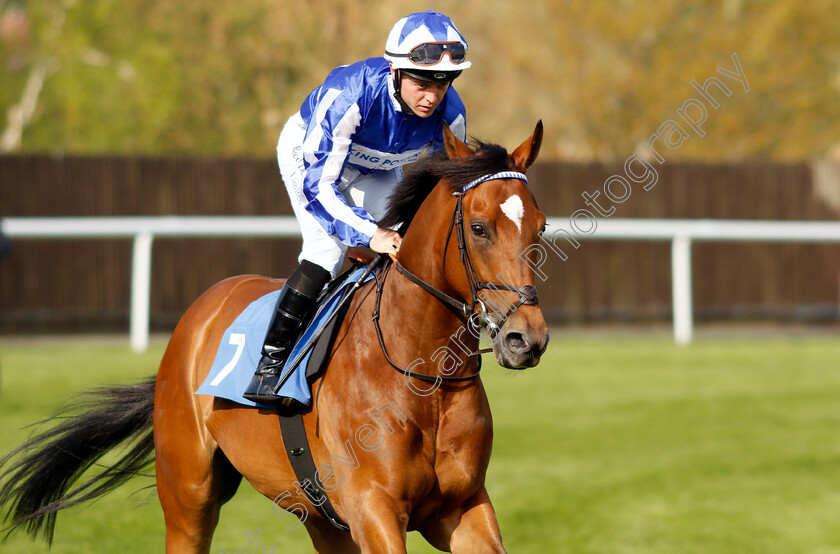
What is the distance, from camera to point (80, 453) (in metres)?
4.30

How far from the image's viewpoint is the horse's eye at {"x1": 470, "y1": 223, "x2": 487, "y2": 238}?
9.23ft

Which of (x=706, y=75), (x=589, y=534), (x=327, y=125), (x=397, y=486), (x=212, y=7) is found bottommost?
(x=589, y=534)

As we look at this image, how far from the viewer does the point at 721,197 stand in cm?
1391

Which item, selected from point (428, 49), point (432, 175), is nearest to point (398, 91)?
point (428, 49)

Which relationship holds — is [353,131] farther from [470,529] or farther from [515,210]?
[470,529]

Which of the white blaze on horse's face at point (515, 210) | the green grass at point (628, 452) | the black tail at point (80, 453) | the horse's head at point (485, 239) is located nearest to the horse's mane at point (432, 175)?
the horse's head at point (485, 239)

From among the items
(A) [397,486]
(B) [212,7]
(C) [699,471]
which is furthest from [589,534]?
(B) [212,7]

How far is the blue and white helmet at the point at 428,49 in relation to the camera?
322cm

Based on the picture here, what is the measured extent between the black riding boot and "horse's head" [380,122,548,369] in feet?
1.40

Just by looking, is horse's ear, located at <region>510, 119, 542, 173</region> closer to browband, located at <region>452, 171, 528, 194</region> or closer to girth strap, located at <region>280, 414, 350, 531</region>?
browband, located at <region>452, 171, 528, 194</region>

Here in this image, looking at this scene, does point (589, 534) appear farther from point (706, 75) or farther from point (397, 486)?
point (706, 75)

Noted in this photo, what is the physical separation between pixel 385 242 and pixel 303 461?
742 mm

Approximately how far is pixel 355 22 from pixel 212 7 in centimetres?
242

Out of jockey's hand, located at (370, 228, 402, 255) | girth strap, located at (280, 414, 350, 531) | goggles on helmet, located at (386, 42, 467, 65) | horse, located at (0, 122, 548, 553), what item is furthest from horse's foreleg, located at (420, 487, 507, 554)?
goggles on helmet, located at (386, 42, 467, 65)
